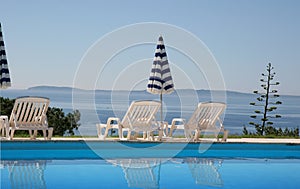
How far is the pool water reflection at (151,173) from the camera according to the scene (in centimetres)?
694

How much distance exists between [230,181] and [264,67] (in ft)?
44.2

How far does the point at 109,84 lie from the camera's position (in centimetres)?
2231

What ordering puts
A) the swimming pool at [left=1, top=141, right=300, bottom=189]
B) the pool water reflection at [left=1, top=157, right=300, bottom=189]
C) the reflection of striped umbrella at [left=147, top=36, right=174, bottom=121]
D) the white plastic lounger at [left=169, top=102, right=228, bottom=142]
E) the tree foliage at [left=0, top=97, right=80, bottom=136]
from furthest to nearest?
the tree foliage at [left=0, top=97, right=80, bottom=136]
the reflection of striped umbrella at [left=147, top=36, right=174, bottom=121]
the white plastic lounger at [left=169, top=102, right=228, bottom=142]
the swimming pool at [left=1, top=141, right=300, bottom=189]
the pool water reflection at [left=1, top=157, right=300, bottom=189]

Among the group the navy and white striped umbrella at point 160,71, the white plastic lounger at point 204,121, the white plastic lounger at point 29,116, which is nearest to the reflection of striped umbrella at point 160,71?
the navy and white striped umbrella at point 160,71

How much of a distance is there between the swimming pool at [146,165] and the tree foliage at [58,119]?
3.01 m

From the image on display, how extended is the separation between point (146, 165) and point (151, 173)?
77cm

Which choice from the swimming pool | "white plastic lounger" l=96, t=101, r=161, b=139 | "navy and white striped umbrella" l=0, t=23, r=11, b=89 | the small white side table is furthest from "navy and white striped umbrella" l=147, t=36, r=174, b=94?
the small white side table

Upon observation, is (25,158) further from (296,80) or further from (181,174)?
(296,80)

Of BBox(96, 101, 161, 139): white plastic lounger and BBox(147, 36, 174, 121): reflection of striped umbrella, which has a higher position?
BBox(147, 36, 174, 121): reflection of striped umbrella

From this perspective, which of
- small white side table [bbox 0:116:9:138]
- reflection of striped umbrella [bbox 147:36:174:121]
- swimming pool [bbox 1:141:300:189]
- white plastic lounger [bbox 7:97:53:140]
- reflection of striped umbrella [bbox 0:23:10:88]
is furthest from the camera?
reflection of striped umbrella [bbox 147:36:174:121]

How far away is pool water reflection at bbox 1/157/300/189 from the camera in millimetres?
6941

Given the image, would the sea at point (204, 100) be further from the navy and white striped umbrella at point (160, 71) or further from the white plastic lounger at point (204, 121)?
the white plastic lounger at point (204, 121)

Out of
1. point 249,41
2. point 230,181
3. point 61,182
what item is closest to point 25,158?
point 61,182

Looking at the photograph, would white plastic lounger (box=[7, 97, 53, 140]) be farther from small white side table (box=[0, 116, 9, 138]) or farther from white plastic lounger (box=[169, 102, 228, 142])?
white plastic lounger (box=[169, 102, 228, 142])
